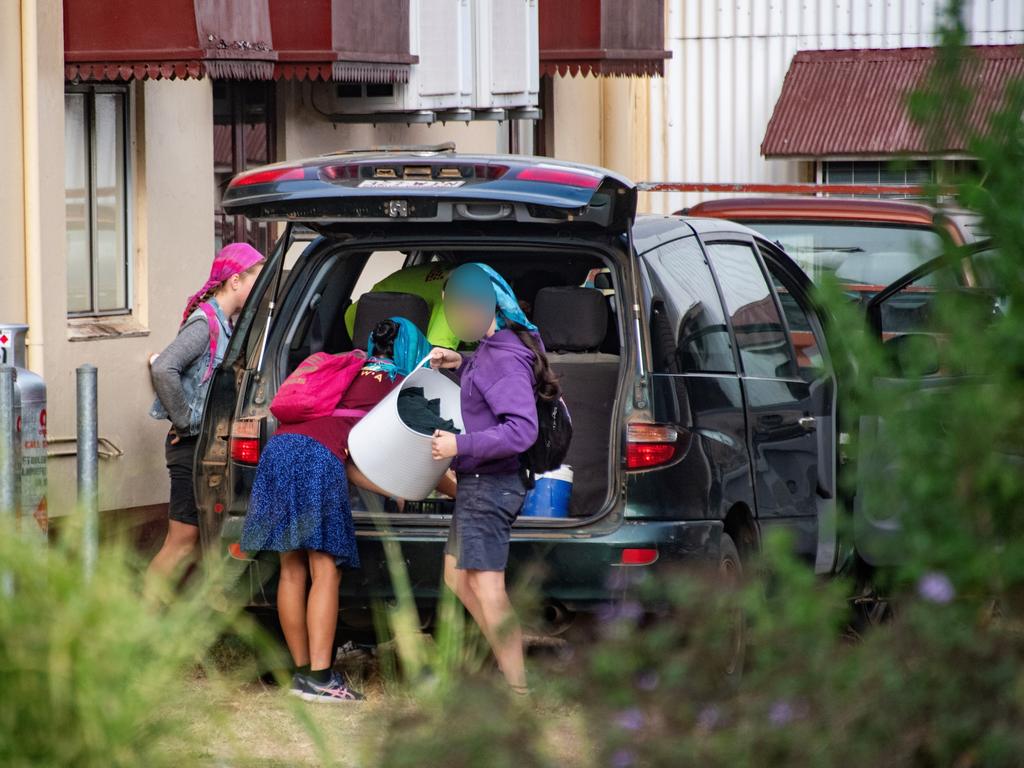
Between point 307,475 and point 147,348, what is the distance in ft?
14.8

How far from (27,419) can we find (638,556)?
2.31 metres

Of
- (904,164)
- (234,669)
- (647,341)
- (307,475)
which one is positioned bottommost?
(234,669)

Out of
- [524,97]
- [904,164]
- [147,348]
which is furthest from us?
[524,97]

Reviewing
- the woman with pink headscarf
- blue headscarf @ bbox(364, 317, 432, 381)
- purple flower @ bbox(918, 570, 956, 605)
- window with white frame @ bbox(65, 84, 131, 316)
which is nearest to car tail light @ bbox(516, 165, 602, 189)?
blue headscarf @ bbox(364, 317, 432, 381)

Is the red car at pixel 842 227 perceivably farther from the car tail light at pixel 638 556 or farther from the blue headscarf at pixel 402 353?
the car tail light at pixel 638 556

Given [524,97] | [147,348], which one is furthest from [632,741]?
[524,97]

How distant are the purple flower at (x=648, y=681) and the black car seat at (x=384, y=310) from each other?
3.93 m

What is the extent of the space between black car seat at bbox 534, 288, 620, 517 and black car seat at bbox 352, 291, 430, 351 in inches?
18.6

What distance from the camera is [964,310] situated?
8.47 ft

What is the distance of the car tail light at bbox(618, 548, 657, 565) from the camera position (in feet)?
19.0

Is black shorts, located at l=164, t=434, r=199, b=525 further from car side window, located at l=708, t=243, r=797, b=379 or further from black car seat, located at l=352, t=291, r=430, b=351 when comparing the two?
car side window, located at l=708, t=243, r=797, b=379

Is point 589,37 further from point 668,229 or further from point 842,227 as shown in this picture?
point 668,229

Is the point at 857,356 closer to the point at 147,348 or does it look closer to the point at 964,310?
the point at 964,310

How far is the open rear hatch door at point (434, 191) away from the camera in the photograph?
19.0ft
